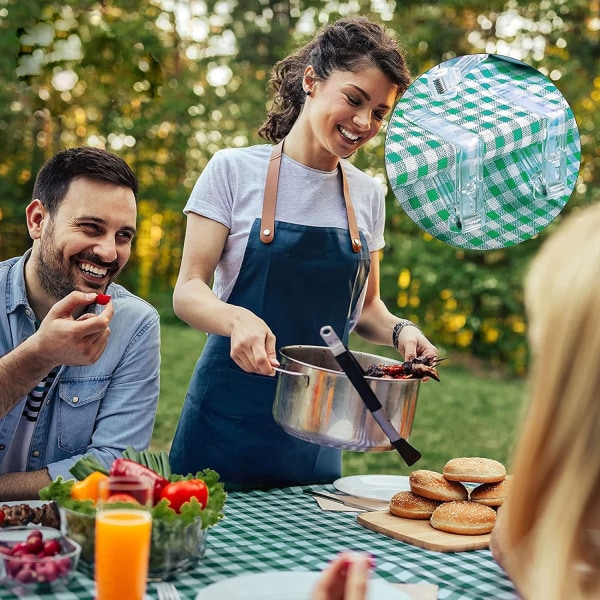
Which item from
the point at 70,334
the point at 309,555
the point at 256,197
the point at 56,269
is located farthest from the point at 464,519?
the point at 56,269

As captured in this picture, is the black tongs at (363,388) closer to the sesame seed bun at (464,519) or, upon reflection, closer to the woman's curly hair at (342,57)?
the sesame seed bun at (464,519)

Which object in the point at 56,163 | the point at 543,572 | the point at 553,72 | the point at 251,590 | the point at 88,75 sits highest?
the point at 553,72

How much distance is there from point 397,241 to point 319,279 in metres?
8.56

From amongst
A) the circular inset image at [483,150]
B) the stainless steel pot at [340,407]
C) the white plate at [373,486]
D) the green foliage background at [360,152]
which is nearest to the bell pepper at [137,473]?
the stainless steel pot at [340,407]

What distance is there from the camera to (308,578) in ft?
5.60

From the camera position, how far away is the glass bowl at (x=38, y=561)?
159 cm

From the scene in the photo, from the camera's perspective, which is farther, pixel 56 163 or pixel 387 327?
pixel 387 327

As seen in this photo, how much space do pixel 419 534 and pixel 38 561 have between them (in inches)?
38.3

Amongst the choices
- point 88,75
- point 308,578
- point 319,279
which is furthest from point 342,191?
point 88,75

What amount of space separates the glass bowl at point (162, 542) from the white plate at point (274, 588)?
0.40ft

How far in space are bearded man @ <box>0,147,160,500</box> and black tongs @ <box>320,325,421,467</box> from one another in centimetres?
89

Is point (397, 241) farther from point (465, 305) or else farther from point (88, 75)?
point (88, 75)

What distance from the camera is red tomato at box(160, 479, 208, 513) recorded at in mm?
1771

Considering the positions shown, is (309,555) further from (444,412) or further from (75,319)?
(444,412)
